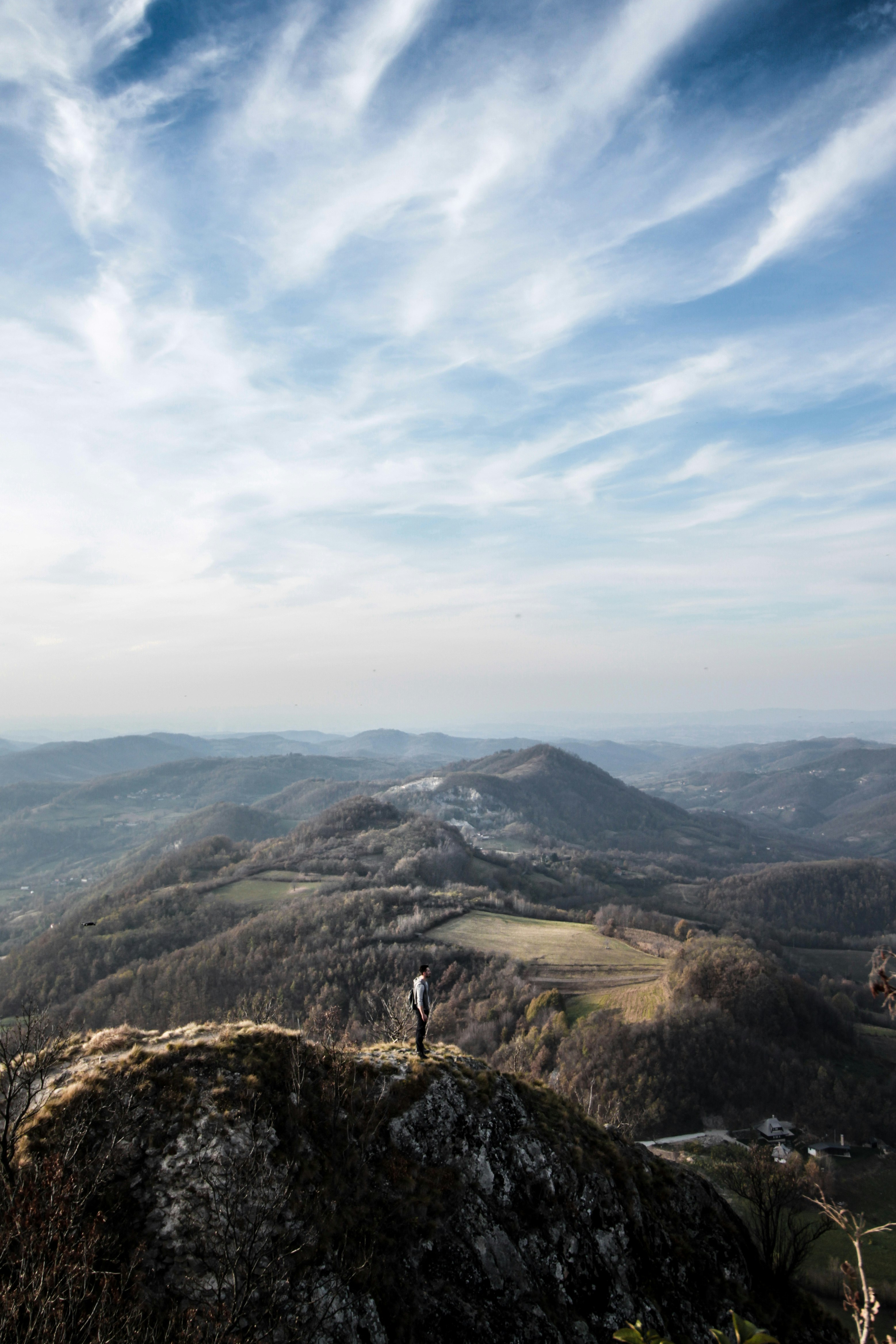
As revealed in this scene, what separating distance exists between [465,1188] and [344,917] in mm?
100953

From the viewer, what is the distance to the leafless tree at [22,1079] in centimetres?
1480

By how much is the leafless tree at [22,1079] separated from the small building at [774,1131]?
70750 mm

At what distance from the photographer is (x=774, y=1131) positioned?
211 ft

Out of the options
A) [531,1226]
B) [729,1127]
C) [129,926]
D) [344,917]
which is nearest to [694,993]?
[729,1127]

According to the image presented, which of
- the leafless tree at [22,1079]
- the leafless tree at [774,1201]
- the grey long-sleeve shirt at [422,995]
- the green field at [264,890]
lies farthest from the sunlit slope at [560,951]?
the leafless tree at [22,1079]

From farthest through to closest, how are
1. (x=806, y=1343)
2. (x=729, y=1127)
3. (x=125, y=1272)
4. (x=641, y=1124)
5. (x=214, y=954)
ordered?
(x=214, y=954) < (x=729, y=1127) < (x=641, y=1124) < (x=806, y=1343) < (x=125, y=1272)

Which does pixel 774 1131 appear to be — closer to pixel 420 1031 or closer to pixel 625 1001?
pixel 625 1001

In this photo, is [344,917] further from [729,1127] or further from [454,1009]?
[729,1127]

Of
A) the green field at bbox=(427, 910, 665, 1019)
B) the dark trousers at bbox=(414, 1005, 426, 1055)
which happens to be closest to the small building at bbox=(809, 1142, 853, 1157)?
the green field at bbox=(427, 910, 665, 1019)

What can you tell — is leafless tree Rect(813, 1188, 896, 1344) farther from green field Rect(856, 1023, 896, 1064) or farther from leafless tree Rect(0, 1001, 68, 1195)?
green field Rect(856, 1023, 896, 1064)

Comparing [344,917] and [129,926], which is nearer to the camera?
[344,917]

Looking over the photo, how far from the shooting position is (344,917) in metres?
114

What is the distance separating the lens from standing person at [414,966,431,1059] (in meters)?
22.0

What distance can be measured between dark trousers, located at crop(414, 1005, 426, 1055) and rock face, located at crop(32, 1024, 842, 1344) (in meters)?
0.84
